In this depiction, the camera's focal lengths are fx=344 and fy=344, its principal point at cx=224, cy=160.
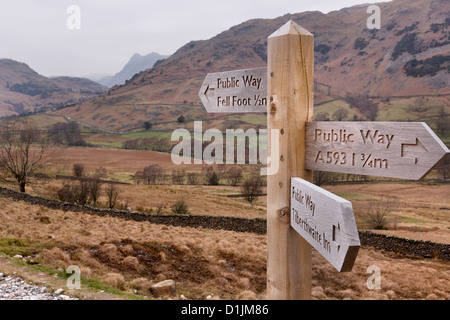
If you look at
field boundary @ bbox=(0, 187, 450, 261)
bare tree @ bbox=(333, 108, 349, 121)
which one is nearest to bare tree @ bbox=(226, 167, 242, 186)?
field boundary @ bbox=(0, 187, 450, 261)

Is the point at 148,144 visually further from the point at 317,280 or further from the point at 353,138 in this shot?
the point at 353,138

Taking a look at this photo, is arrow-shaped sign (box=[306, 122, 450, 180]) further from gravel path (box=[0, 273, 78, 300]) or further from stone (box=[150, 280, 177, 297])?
stone (box=[150, 280, 177, 297])

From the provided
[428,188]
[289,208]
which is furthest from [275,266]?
[428,188]

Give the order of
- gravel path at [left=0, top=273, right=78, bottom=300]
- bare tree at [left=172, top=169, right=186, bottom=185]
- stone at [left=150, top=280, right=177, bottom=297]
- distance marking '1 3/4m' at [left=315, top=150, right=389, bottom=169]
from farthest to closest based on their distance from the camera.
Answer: bare tree at [left=172, top=169, right=186, bottom=185] < stone at [left=150, top=280, right=177, bottom=297] < gravel path at [left=0, top=273, right=78, bottom=300] < distance marking '1 3/4m' at [left=315, top=150, right=389, bottom=169]

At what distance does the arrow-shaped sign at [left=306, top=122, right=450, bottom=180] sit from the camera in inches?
77.1

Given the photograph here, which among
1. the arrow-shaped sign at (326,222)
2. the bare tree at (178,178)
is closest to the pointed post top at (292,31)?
the arrow-shaped sign at (326,222)

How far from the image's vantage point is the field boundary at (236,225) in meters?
18.1

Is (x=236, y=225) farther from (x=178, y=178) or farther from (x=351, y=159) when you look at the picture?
(x=178, y=178)

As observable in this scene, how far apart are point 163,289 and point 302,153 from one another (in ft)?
15.6

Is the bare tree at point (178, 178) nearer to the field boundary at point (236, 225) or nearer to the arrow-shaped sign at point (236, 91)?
the field boundary at point (236, 225)

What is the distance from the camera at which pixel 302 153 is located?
9.18 ft

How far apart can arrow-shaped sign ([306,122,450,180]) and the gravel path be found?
4.02 metres

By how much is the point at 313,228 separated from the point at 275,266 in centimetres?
78

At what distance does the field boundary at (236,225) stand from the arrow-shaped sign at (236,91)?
15.8 m
